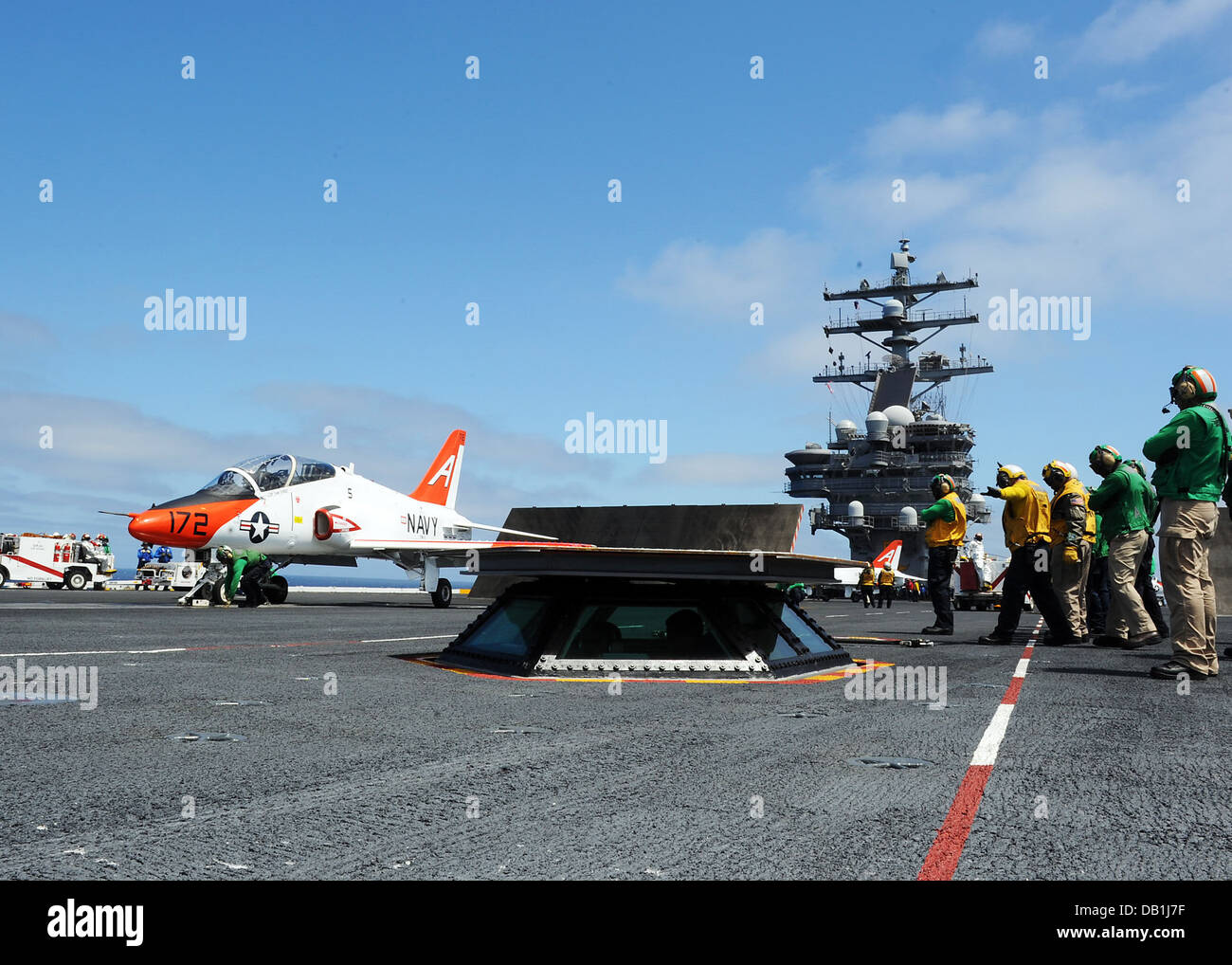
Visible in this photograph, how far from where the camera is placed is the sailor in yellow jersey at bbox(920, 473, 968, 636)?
13.6 metres

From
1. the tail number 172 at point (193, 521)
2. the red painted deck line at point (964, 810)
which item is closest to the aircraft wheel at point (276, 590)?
the tail number 172 at point (193, 521)

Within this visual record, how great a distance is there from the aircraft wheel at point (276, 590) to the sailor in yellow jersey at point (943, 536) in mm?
17353

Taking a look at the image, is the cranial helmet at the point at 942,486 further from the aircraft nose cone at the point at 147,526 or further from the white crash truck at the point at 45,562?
the white crash truck at the point at 45,562

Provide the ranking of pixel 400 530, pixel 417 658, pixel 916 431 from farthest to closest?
pixel 916 431 → pixel 400 530 → pixel 417 658

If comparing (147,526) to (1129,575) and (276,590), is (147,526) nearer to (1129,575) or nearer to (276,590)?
(276,590)

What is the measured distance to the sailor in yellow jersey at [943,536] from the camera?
13617mm

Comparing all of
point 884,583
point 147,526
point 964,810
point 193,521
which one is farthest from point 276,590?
point 884,583

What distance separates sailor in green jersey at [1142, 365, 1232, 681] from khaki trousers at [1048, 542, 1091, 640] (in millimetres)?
7193

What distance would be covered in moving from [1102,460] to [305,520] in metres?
19.2

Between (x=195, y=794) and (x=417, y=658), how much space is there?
5972mm

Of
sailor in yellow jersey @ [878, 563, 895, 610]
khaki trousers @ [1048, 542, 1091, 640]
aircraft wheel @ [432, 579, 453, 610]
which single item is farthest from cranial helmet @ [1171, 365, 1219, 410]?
sailor in yellow jersey @ [878, 563, 895, 610]
